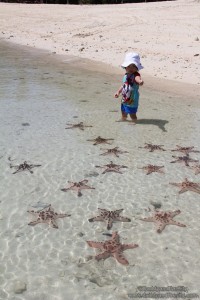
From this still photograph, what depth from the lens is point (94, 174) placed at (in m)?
8.23

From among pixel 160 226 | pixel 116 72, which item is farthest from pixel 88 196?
pixel 116 72

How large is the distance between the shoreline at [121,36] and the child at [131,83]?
187 inches

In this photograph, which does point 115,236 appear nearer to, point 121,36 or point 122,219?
point 122,219

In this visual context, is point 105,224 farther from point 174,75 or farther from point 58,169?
point 174,75

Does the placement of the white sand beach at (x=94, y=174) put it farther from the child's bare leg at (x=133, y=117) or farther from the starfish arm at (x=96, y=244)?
the child's bare leg at (x=133, y=117)

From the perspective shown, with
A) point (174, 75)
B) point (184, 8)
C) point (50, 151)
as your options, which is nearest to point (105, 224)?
point (50, 151)

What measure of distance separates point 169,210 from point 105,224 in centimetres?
121

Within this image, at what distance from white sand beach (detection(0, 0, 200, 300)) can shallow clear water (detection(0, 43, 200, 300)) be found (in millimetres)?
18

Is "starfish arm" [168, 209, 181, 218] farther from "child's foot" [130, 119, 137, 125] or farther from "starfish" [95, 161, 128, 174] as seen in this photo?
"child's foot" [130, 119, 137, 125]

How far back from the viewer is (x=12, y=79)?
57.1 feet

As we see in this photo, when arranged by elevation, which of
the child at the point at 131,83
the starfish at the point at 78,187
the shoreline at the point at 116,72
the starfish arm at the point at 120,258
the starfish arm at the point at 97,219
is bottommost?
the shoreline at the point at 116,72

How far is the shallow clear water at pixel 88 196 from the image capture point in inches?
206

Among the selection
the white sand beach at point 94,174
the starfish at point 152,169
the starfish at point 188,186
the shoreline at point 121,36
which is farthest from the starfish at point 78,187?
the shoreline at point 121,36

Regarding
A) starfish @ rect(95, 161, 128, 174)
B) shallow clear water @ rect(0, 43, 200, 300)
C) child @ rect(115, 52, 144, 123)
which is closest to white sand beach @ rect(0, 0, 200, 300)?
shallow clear water @ rect(0, 43, 200, 300)
